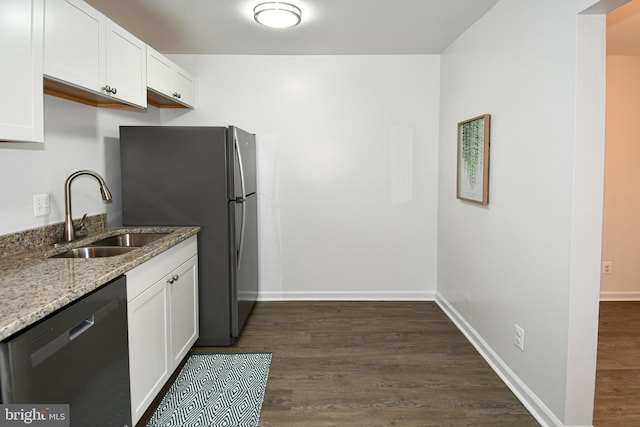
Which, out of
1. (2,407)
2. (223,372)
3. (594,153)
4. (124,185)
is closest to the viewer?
(2,407)

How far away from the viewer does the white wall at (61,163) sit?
2.15 meters

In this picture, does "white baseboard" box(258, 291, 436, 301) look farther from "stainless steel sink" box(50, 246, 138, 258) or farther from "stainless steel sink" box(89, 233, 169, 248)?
"stainless steel sink" box(50, 246, 138, 258)

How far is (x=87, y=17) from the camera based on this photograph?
2.07 metres

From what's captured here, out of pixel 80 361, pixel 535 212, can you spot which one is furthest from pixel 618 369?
pixel 80 361

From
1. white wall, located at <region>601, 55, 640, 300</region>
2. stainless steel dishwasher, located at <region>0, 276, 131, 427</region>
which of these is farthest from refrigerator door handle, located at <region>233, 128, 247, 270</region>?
white wall, located at <region>601, 55, 640, 300</region>

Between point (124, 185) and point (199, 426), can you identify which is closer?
point (199, 426)

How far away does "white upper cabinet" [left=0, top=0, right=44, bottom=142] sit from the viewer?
1.52 metres

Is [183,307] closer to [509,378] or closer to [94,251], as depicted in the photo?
[94,251]

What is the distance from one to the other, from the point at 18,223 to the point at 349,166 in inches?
107

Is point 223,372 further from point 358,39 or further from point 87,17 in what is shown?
point 358,39

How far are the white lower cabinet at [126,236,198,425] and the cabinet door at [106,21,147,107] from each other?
0.98 m

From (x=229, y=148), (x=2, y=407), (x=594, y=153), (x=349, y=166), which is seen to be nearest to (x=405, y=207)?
(x=349, y=166)

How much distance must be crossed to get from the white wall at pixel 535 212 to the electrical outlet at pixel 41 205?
2.76 metres

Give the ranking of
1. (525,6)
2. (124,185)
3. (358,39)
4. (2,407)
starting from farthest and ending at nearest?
(358,39)
(124,185)
(525,6)
(2,407)
